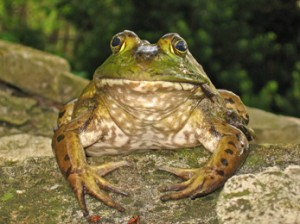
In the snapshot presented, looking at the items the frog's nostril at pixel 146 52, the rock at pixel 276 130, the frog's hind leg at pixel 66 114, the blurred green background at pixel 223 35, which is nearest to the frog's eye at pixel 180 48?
the frog's nostril at pixel 146 52

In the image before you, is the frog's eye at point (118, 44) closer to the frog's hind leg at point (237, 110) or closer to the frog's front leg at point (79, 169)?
the frog's front leg at point (79, 169)

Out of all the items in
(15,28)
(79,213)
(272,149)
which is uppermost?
(272,149)

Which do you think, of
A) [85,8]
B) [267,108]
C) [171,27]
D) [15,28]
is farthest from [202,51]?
[15,28]

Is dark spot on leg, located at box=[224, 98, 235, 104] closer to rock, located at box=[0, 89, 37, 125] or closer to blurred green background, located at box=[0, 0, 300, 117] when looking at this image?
rock, located at box=[0, 89, 37, 125]

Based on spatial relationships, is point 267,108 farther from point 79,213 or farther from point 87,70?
point 79,213

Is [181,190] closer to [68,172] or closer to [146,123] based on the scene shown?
[146,123]

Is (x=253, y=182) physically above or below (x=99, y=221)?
above
